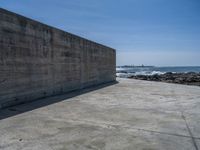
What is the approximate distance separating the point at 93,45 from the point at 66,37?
3.42 meters

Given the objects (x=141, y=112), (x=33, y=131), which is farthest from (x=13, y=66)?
(x=141, y=112)

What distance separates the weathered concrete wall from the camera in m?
5.25

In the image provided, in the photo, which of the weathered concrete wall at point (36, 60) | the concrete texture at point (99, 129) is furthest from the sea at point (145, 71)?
the concrete texture at point (99, 129)

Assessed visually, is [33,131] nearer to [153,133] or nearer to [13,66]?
[153,133]

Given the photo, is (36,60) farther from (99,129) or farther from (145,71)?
(145,71)

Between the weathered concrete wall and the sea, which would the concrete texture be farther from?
the sea

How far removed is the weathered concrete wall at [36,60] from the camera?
5.25 metres

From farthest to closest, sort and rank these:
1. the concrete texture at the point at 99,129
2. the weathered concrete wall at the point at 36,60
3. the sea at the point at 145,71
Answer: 1. the sea at the point at 145,71
2. the weathered concrete wall at the point at 36,60
3. the concrete texture at the point at 99,129

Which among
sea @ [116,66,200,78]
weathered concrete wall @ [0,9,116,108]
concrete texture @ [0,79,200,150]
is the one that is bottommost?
sea @ [116,66,200,78]

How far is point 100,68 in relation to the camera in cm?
1301

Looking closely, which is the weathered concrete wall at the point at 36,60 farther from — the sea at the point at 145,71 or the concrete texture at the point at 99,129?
the sea at the point at 145,71

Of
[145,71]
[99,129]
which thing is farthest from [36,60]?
[145,71]

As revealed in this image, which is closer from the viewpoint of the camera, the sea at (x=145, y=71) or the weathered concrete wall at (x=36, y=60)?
the weathered concrete wall at (x=36, y=60)

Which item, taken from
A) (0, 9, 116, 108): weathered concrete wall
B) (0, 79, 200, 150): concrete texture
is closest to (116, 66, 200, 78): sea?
(0, 9, 116, 108): weathered concrete wall
